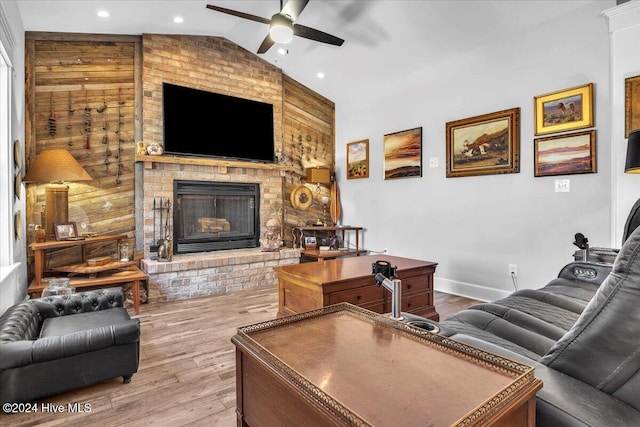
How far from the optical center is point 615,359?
0.89m

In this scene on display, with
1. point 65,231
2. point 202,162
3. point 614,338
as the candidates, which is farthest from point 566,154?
point 65,231

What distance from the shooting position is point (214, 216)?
491 centimetres

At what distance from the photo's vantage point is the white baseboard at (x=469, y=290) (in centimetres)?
387

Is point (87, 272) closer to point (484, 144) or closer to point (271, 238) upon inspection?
point (271, 238)

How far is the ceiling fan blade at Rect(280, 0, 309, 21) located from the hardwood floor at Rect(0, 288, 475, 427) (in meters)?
2.84

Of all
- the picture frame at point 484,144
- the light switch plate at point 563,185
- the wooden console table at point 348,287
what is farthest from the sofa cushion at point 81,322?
the light switch plate at point 563,185

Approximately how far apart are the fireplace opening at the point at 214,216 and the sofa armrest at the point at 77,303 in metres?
1.86

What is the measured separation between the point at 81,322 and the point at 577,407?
268 centimetres

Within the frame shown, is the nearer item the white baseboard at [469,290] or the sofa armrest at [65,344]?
the sofa armrest at [65,344]

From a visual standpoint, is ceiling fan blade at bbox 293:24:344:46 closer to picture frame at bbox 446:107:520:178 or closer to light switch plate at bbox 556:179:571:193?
picture frame at bbox 446:107:520:178

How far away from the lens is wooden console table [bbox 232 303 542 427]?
710 millimetres

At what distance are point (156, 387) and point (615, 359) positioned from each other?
7.45 feet

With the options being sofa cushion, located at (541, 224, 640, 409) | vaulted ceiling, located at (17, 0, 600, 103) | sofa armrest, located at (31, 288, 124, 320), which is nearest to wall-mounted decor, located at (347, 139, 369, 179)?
vaulted ceiling, located at (17, 0, 600, 103)

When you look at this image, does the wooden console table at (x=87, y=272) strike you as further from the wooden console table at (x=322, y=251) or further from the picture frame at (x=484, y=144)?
the picture frame at (x=484, y=144)
